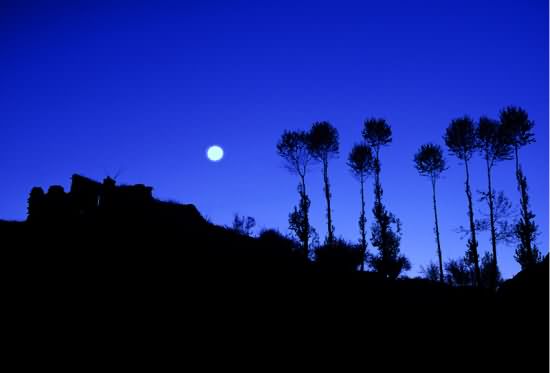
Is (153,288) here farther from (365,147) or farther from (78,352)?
(365,147)

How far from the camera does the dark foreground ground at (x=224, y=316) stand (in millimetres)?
9008

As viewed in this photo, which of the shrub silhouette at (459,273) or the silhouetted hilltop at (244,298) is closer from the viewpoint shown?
the silhouetted hilltop at (244,298)

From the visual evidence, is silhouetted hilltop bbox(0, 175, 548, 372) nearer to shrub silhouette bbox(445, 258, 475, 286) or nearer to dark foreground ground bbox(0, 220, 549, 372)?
dark foreground ground bbox(0, 220, 549, 372)

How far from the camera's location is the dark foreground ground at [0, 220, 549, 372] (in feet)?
29.6

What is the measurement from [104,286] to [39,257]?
4.15 meters

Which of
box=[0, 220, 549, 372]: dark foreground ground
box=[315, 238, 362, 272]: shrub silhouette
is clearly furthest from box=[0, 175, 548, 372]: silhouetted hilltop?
box=[315, 238, 362, 272]: shrub silhouette

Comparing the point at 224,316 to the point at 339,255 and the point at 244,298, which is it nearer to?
the point at 244,298

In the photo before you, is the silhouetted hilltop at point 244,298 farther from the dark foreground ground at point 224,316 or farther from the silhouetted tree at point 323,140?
the silhouetted tree at point 323,140

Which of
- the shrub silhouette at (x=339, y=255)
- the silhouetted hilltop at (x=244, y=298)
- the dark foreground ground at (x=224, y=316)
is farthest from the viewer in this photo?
the shrub silhouette at (x=339, y=255)

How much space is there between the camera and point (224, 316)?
36.4 ft

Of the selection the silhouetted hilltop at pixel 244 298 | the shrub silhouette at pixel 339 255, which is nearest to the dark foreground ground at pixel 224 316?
the silhouetted hilltop at pixel 244 298

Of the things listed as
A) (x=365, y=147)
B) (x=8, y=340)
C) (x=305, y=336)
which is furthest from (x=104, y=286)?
(x=365, y=147)

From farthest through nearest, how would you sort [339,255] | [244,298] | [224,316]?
[339,255]
[244,298]
[224,316]

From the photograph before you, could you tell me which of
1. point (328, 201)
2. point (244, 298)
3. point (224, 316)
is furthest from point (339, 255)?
point (224, 316)
